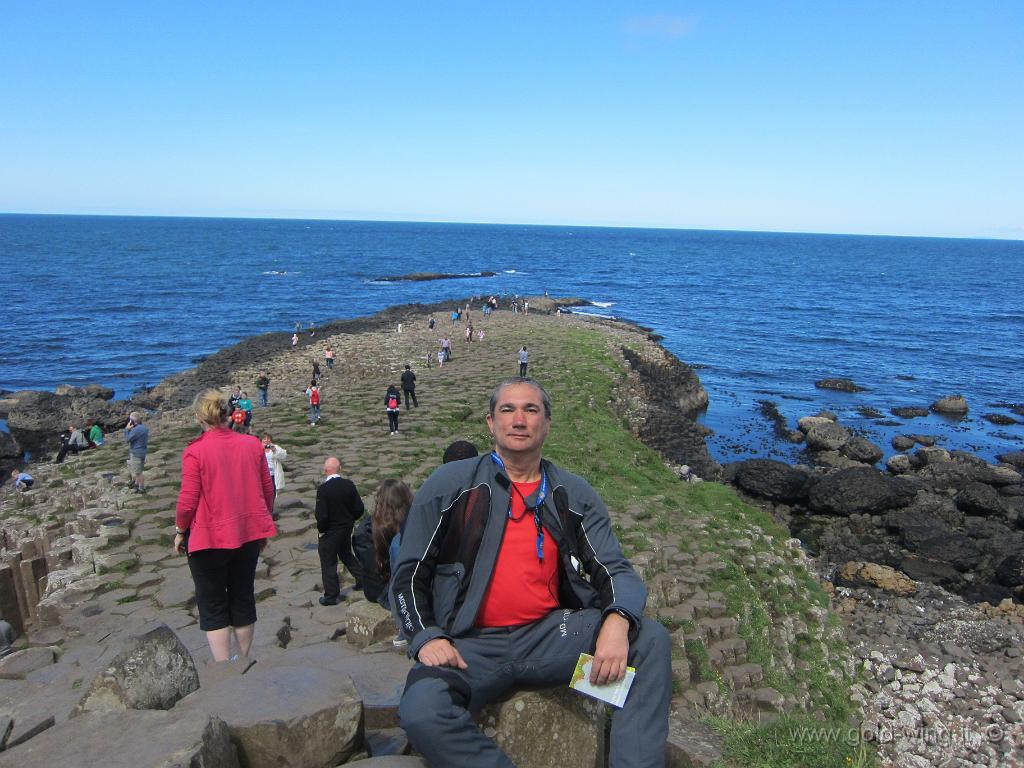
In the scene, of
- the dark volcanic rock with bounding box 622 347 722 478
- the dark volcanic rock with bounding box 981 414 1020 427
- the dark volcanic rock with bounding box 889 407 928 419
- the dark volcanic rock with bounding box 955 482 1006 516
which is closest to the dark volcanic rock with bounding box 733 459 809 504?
Result: the dark volcanic rock with bounding box 622 347 722 478

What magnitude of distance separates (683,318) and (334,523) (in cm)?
6073

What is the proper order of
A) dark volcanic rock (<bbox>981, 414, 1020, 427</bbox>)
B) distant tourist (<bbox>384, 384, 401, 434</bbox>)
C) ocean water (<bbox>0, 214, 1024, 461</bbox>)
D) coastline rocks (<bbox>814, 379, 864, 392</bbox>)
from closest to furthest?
distant tourist (<bbox>384, 384, 401, 434</bbox>) < dark volcanic rock (<bbox>981, 414, 1020, 427</bbox>) < ocean water (<bbox>0, 214, 1024, 461</bbox>) < coastline rocks (<bbox>814, 379, 864, 392</bbox>)

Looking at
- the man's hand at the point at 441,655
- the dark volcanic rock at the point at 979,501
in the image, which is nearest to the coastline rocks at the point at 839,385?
the dark volcanic rock at the point at 979,501

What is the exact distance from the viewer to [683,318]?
64812mm

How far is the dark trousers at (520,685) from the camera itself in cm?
311

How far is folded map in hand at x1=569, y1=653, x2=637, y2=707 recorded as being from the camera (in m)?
3.29

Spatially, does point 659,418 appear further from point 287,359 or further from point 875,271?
point 875,271

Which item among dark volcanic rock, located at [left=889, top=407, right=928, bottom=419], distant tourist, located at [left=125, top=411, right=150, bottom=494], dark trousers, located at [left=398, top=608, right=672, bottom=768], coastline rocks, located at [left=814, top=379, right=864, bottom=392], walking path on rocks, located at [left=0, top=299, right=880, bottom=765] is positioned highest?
dark trousers, located at [left=398, top=608, right=672, bottom=768]

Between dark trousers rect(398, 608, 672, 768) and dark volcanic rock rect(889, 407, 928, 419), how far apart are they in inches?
1370

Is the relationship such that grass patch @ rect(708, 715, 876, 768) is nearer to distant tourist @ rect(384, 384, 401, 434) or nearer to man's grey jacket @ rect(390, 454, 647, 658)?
man's grey jacket @ rect(390, 454, 647, 658)

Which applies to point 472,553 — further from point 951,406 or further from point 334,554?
point 951,406

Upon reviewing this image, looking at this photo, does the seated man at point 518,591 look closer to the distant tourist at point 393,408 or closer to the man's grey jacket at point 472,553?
the man's grey jacket at point 472,553

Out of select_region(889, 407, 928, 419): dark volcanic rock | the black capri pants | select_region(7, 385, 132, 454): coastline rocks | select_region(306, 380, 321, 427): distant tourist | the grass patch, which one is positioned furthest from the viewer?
select_region(889, 407, 928, 419): dark volcanic rock

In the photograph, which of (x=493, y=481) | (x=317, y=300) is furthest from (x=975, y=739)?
(x=317, y=300)
